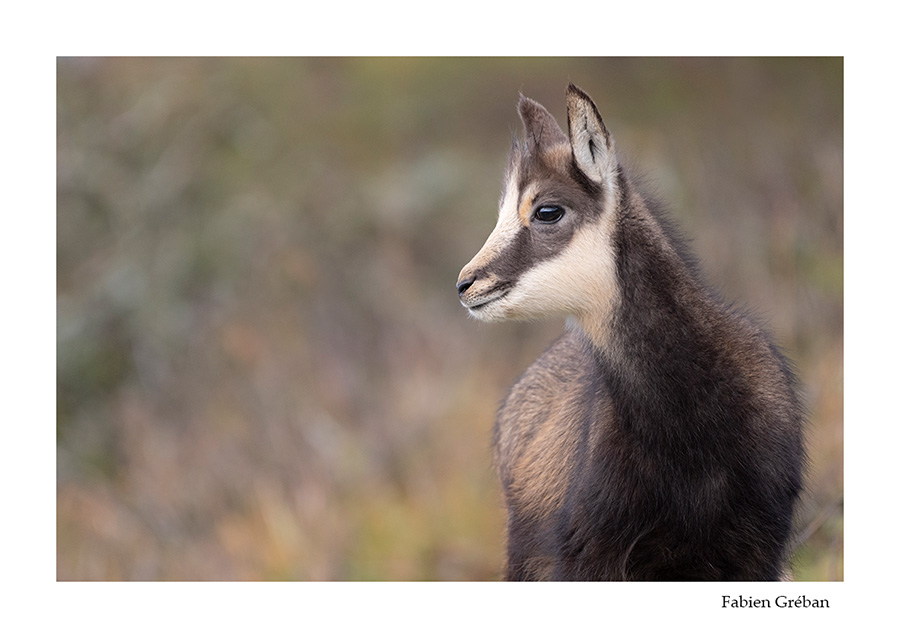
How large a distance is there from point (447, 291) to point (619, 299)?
8531mm

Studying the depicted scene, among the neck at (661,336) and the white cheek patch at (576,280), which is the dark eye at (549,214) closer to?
the white cheek patch at (576,280)

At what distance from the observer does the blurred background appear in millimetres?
9984

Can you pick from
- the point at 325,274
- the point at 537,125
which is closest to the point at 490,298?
the point at 537,125

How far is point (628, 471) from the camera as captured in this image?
4777 millimetres

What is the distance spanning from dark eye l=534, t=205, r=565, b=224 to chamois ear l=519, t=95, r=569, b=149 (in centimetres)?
36

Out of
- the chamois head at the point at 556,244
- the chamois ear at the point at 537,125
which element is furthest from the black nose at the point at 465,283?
the chamois ear at the point at 537,125

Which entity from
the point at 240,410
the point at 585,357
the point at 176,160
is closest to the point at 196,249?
the point at 176,160

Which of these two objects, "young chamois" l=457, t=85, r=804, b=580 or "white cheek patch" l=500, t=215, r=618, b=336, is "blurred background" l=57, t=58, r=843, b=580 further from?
"white cheek patch" l=500, t=215, r=618, b=336

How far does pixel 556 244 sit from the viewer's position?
15.4 ft

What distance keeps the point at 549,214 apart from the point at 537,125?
0.52 metres

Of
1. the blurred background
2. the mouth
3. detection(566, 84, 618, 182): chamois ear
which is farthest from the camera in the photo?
the blurred background

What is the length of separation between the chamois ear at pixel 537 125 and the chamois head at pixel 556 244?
6cm

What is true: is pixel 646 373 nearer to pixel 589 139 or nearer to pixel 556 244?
pixel 556 244

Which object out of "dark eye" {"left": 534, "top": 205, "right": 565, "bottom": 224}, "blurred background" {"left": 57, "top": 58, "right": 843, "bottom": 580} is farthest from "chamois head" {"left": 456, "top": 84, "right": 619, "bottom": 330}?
"blurred background" {"left": 57, "top": 58, "right": 843, "bottom": 580}
